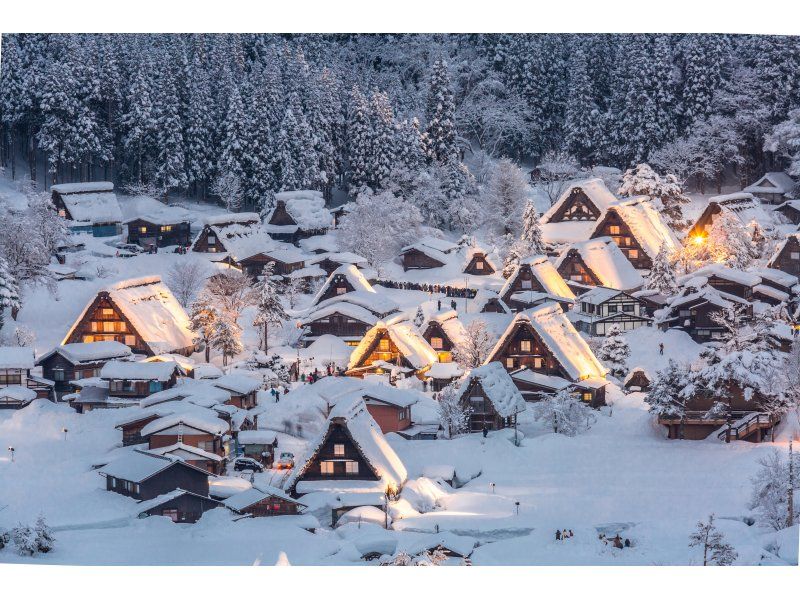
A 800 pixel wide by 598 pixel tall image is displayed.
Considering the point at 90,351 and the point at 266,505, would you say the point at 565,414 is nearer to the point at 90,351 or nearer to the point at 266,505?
the point at 266,505

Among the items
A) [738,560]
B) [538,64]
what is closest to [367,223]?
[538,64]

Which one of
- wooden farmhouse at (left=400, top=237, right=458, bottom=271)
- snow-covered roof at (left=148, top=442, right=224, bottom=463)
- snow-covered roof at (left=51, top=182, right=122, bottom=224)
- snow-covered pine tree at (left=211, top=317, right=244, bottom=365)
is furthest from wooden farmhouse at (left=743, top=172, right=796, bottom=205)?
snow-covered roof at (left=51, top=182, right=122, bottom=224)

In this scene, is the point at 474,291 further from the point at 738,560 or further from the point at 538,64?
the point at 738,560

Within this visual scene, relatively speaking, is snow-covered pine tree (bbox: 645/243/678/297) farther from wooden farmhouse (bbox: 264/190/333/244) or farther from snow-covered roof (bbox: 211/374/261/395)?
snow-covered roof (bbox: 211/374/261/395)

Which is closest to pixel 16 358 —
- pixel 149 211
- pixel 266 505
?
pixel 149 211

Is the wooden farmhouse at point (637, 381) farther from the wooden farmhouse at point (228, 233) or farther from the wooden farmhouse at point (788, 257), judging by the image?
the wooden farmhouse at point (228, 233)

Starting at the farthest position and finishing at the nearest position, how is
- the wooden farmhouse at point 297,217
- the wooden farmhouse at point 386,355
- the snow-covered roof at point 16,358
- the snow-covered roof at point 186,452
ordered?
the wooden farmhouse at point 297,217
the wooden farmhouse at point 386,355
the snow-covered roof at point 16,358
the snow-covered roof at point 186,452

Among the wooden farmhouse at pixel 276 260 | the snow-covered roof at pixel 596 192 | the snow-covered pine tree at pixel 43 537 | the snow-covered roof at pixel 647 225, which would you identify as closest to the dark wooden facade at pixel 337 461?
the snow-covered pine tree at pixel 43 537

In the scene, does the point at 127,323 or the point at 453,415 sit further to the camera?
the point at 127,323
